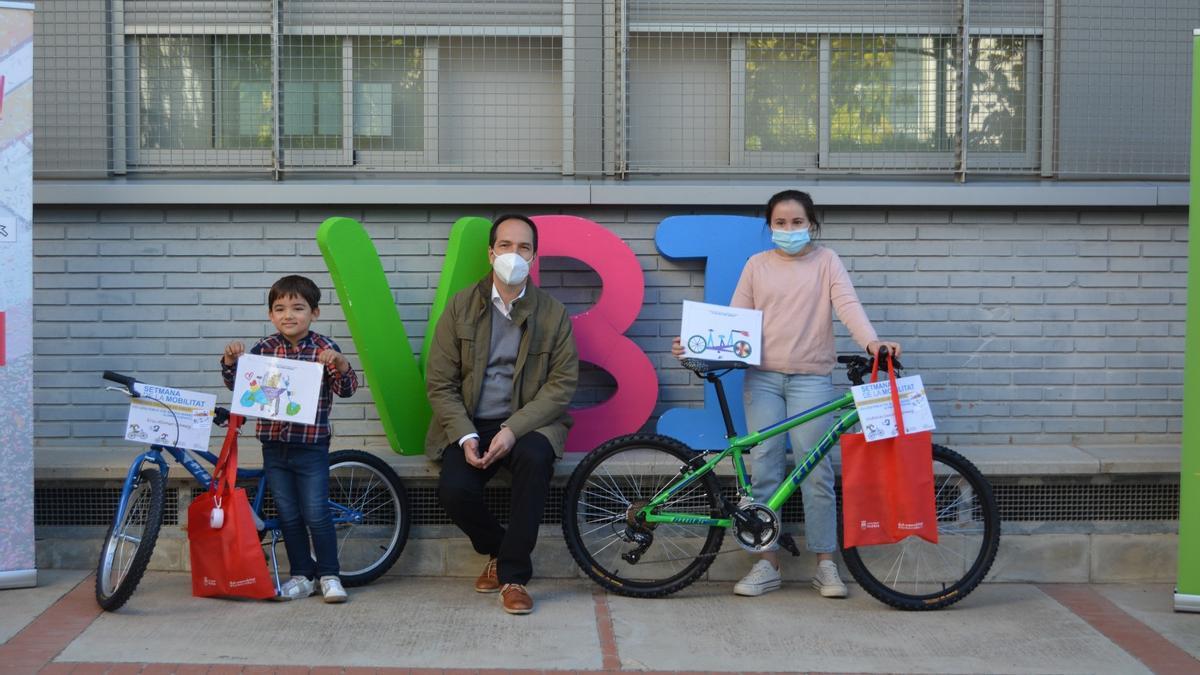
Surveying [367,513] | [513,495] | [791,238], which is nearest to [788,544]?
[513,495]

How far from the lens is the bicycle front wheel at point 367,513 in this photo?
5992 millimetres

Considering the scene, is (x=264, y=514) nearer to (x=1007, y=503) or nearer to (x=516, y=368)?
(x=516, y=368)

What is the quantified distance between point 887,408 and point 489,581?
194 centimetres

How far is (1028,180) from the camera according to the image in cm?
689

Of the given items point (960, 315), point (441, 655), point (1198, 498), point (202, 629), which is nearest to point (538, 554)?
point (441, 655)

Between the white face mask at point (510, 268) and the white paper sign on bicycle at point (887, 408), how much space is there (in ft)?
5.02

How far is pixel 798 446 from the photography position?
5.83 m

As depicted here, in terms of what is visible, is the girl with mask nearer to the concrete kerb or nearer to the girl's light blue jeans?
the girl's light blue jeans

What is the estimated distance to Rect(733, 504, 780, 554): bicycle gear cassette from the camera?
18.7 ft

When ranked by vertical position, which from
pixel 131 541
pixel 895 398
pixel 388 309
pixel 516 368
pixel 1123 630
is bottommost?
pixel 1123 630

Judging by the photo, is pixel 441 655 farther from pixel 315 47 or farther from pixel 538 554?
pixel 315 47

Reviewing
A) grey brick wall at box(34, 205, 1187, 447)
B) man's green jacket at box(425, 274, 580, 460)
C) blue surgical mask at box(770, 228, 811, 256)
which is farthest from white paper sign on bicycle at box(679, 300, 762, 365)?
grey brick wall at box(34, 205, 1187, 447)

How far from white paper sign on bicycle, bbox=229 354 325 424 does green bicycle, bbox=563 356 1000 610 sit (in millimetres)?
1199

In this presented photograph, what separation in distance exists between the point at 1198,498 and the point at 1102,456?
70cm
